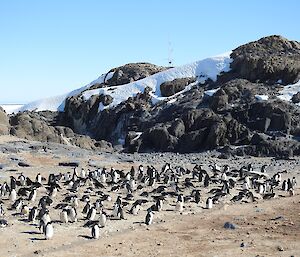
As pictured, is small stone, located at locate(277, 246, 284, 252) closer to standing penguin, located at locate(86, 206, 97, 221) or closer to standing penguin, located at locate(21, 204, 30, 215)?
standing penguin, located at locate(86, 206, 97, 221)

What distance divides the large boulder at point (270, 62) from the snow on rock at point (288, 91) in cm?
117

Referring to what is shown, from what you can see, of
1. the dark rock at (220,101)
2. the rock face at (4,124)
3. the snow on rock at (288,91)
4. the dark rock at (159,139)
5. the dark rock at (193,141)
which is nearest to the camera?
the rock face at (4,124)

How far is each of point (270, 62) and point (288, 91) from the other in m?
4.79

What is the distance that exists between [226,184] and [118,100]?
36.0 m

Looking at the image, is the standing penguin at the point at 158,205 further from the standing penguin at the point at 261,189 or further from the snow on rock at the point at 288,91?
the snow on rock at the point at 288,91

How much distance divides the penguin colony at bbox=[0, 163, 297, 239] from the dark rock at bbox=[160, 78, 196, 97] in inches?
1059

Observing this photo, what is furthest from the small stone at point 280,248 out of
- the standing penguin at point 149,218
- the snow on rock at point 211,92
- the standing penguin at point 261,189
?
the snow on rock at point 211,92

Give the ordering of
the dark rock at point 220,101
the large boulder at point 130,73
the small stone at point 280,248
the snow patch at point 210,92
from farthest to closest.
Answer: the large boulder at point 130,73 → the snow patch at point 210,92 → the dark rock at point 220,101 → the small stone at point 280,248

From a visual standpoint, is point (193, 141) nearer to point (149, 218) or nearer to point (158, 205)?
point (158, 205)

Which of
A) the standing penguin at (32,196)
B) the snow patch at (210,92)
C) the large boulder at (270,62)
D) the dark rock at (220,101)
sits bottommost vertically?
the standing penguin at (32,196)

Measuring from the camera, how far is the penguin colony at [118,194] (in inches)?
755

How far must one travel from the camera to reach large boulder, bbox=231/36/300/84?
5169cm

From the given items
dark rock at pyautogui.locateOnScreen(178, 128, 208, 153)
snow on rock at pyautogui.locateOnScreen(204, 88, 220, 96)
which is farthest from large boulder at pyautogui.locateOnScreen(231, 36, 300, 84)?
dark rock at pyautogui.locateOnScreen(178, 128, 208, 153)

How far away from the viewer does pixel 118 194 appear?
24.4 m
